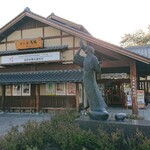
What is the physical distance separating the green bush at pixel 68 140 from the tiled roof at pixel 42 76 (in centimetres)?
834

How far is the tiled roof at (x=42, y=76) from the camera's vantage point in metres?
15.3

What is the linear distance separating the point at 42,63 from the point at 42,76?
1.21 metres

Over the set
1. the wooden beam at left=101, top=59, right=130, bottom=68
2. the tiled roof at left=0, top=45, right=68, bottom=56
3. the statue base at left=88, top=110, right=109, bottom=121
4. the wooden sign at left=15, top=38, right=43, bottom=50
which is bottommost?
the statue base at left=88, top=110, right=109, bottom=121

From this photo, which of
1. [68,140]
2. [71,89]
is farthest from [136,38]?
[68,140]

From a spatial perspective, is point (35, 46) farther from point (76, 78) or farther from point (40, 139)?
point (40, 139)

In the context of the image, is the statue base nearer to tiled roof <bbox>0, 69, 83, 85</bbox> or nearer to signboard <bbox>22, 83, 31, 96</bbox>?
tiled roof <bbox>0, 69, 83, 85</bbox>

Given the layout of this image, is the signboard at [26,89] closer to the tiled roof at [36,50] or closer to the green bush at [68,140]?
the tiled roof at [36,50]

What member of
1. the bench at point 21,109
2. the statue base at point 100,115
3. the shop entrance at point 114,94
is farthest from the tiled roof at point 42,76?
the statue base at point 100,115

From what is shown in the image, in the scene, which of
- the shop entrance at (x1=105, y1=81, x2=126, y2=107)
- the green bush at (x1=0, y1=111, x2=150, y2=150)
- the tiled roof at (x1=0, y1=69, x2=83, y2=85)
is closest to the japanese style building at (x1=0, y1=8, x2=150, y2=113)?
the tiled roof at (x1=0, y1=69, x2=83, y2=85)

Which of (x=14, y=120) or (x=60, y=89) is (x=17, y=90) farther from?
(x=14, y=120)

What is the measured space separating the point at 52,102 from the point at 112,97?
6249 mm

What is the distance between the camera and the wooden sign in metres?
16.6

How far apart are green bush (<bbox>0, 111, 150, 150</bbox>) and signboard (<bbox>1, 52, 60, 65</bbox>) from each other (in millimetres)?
9919

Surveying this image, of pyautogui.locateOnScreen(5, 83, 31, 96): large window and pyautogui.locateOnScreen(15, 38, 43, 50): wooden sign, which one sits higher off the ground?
pyautogui.locateOnScreen(15, 38, 43, 50): wooden sign
